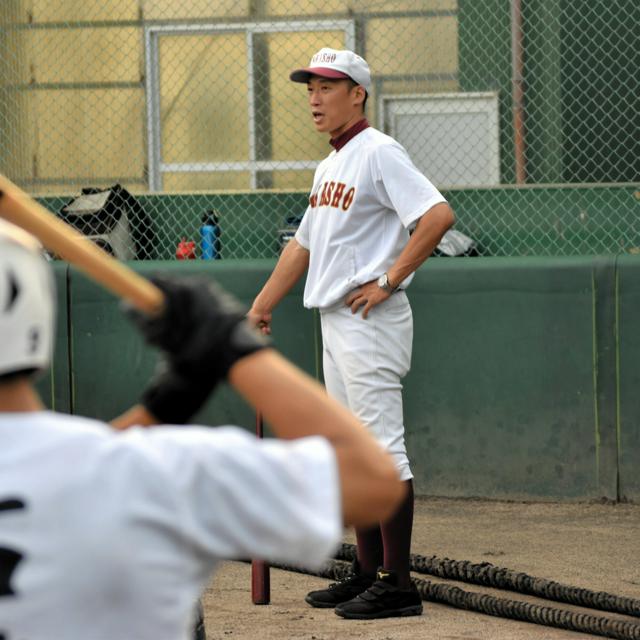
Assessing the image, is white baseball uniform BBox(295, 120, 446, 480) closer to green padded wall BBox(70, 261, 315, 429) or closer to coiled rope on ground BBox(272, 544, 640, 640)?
coiled rope on ground BBox(272, 544, 640, 640)

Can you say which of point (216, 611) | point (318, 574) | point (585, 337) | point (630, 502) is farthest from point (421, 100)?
point (216, 611)

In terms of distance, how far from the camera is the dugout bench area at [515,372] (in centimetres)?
714

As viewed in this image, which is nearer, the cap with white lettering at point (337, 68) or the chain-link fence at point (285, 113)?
the cap with white lettering at point (337, 68)

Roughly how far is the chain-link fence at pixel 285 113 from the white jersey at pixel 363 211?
269 cm

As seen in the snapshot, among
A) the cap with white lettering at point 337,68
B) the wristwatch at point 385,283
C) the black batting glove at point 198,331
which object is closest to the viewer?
the black batting glove at point 198,331

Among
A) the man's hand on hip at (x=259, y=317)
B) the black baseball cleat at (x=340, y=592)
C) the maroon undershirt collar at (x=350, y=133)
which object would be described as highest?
the maroon undershirt collar at (x=350, y=133)

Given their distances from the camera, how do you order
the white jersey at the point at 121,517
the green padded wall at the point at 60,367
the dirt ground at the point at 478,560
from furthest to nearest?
the green padded wall at the point at 60,367
the dirt ground at the point at 478,560
the white jersey at the point at 121,517

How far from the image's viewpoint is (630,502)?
7121mm

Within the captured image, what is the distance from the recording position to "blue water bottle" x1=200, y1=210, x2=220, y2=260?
798cm

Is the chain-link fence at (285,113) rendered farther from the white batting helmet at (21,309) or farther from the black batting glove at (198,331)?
the white batting helmet at (21,309)

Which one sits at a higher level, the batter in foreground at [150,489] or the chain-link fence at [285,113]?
the chain-link fence at [285,113]

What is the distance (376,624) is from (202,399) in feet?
10.9

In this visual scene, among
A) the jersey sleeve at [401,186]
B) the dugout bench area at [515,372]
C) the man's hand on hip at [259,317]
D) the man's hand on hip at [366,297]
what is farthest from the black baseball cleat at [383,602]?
the dugout bench area at [515,372]

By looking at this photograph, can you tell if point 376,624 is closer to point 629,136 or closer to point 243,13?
point 629,136
